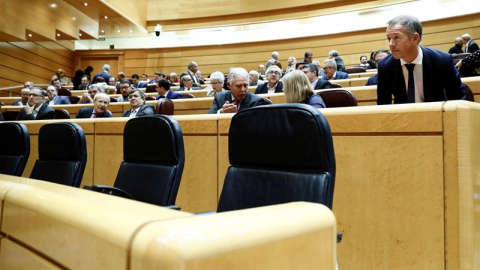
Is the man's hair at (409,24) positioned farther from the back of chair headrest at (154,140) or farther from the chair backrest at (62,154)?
the chair backrest at (62,154)

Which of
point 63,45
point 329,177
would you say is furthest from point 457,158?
point 63,45

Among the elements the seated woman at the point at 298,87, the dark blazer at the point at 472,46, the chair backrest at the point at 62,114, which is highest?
the dark blazer at the point at 472,46

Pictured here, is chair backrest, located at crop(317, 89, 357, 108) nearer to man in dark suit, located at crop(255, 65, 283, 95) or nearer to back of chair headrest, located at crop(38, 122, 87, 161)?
back of chair headrest, located at crop(38, 122, 87, 161)

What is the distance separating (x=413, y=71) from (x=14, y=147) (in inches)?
70.1

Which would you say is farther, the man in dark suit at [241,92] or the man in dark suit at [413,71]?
the man in dark suit at [241,92]

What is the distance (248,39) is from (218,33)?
2.59 ft

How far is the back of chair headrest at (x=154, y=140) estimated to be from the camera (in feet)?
4.33

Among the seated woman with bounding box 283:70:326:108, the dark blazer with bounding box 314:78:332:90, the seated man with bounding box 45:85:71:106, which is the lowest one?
the seated woman with bounding box 283:70:326:108

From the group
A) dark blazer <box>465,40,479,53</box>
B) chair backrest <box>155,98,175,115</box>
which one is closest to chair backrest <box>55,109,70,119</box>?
chair backrest <box>155,98,175,115</box>

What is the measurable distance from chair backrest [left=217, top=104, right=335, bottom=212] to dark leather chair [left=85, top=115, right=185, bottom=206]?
0.32 metres

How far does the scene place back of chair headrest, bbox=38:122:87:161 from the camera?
5.26 ft

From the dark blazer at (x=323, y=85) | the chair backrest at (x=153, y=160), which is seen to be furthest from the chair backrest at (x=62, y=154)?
the dark blazer at (x=323, y=85)

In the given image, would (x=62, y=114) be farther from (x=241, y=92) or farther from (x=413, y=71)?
(x=413, y=71)

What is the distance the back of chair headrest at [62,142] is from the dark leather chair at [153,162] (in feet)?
0.76
